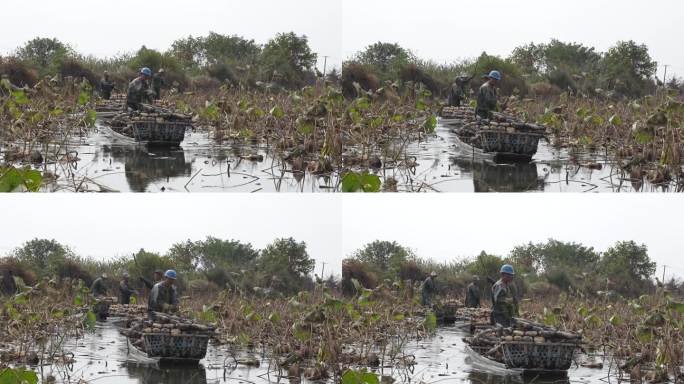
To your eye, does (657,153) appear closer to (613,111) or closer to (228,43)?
(613,111)

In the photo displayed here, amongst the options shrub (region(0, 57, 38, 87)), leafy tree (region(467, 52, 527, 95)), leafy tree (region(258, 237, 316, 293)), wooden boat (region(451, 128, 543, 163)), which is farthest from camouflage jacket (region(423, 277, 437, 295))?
shrub (region(0, 57, 38, 87))

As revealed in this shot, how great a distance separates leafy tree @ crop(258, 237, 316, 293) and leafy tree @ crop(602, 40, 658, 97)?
908 cm

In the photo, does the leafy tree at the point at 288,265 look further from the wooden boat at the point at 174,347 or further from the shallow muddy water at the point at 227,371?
the wooden boat at the point at 174,347

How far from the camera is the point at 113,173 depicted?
13.9 m

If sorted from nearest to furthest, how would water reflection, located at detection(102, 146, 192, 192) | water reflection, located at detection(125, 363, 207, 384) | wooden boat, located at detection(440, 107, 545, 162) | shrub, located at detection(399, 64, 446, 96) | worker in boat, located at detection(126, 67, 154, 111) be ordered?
Answer: water reflection, located at detection(125, 363, 207, 384), water reflection, located at detection(102, 146, 192, 192), wooden boat, located at detection(440, 107, 545, 162), worker in boat, located at detection(126, 67, 154, 111), shrub, located at detection(399, 64, 446, 96)

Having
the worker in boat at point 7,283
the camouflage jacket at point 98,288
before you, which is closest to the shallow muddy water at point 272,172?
the camouflage jacket at point 98,288

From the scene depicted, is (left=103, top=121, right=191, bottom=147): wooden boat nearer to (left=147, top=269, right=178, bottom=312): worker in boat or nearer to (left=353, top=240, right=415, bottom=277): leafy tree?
(left=147, top=269, right=178, bottom=312): worker in boat

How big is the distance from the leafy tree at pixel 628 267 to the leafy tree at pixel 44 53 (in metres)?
13.2

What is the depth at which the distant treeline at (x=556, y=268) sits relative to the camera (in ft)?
56.9

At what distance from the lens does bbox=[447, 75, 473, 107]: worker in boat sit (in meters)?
18.9

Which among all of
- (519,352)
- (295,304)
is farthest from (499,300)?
(295,304)

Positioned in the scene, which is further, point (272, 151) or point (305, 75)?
point (305, 75)

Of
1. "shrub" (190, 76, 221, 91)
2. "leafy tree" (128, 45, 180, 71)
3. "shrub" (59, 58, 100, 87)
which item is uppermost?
"leafy tree" (128, 45, 180, 71)

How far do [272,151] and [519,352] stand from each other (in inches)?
200
